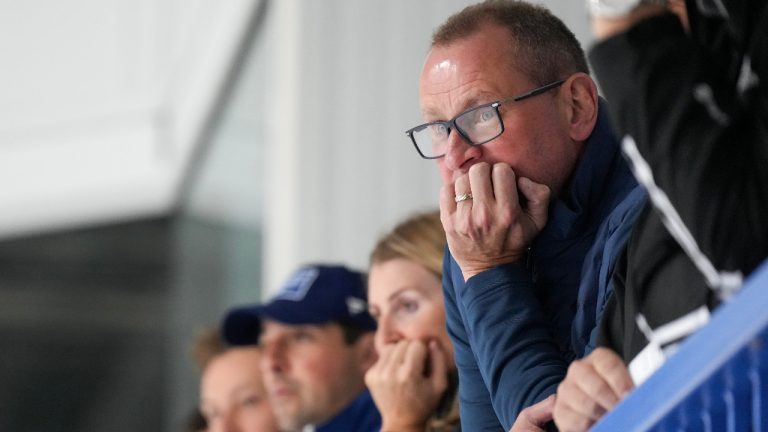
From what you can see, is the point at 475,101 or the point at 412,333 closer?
the point at 475,101

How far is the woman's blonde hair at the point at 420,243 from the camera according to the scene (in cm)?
170

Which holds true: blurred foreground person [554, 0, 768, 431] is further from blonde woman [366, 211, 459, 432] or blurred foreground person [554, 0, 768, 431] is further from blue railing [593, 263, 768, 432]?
blonde woman [366, 211, 459, 432]

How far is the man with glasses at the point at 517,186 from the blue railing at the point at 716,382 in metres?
0.27

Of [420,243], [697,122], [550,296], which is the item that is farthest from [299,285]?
[697,122]

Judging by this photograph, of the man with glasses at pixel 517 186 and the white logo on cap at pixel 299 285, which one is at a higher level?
the man with glasses at pixel 517 186

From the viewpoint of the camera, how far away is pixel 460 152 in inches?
42.3

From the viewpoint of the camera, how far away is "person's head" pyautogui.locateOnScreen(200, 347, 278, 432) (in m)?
2.26

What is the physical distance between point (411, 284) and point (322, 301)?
39 centimetres

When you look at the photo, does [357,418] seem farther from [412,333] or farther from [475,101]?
[475,101]

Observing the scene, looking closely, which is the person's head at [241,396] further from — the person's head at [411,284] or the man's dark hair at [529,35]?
the man's dark hair at [529,35]

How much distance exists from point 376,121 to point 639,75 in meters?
2.03

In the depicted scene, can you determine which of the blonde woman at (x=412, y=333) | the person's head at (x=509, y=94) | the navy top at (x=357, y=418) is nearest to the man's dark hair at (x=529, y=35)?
the person's head at (x=509, y=94)

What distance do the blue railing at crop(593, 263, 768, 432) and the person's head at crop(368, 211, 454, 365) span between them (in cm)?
90

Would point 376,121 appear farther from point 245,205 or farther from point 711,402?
point 711,402
